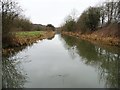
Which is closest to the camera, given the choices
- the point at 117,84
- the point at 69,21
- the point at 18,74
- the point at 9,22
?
the point at 117,84

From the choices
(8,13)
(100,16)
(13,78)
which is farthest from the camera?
(100,16)

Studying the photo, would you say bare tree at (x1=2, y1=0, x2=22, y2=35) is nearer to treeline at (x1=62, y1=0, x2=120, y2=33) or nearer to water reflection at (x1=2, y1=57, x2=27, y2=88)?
water reflection at (x1=2, y1=57, x2=27, y2=88)

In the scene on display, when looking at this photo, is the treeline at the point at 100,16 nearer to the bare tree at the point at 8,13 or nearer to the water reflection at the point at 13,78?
the bare tree at the point at 8,13

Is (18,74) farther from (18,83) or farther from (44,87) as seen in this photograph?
(44,87)

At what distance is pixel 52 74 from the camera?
997cm

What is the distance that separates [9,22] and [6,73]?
11.0 metres

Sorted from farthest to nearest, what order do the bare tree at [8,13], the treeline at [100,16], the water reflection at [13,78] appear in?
the treeline at [100,16] < the bare tree at [8,13] < the water reflection at [13,78]

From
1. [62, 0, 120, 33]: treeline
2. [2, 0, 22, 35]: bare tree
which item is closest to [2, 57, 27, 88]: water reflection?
[2, 0, 22, 35]: bare tree

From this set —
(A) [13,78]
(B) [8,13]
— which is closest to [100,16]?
(B) [8,13]

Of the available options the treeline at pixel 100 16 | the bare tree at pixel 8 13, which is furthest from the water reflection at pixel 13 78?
the treeline at pixel 100 16

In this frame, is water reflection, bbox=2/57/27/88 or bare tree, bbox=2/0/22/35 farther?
bare tree, bbox=2/0/22/35

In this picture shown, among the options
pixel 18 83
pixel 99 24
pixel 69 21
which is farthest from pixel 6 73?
pixel 69 21

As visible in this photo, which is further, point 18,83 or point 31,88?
point 18,83

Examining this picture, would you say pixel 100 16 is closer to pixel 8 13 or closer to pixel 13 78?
pixel 8 13
